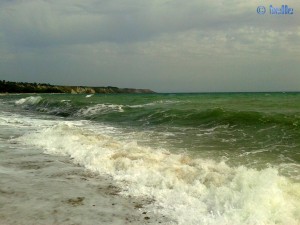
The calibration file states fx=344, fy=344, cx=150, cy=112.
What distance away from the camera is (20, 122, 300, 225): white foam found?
4848mm

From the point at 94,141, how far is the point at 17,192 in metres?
5.26

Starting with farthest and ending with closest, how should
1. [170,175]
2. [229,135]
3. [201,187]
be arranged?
[229,135]
[170,175]
[201,187]

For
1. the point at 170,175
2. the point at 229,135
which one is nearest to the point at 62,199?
the point at 170,175

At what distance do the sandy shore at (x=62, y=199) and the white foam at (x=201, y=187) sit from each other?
0.35 meters

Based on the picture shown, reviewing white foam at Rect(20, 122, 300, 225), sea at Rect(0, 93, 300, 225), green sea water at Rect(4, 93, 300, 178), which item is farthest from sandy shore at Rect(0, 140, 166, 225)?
green sea water at Rect(4, 93, 300, 178)

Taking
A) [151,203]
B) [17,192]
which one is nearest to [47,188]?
[17,192]

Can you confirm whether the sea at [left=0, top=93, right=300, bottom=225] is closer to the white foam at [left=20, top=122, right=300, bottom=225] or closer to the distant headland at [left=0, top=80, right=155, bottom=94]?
the white foam at [left=20, top=122, right=300, bottom=225]

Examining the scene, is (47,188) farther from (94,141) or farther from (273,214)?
(94,141)

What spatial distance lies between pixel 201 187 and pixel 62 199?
236 cm

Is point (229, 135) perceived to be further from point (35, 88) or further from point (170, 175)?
point (35, 88)

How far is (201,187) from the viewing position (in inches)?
237

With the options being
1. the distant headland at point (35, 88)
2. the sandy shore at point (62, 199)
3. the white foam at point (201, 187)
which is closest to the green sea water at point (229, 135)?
the white foam at point (201, 187)

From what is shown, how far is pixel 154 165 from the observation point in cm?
757

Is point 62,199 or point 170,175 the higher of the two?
point 170,175
